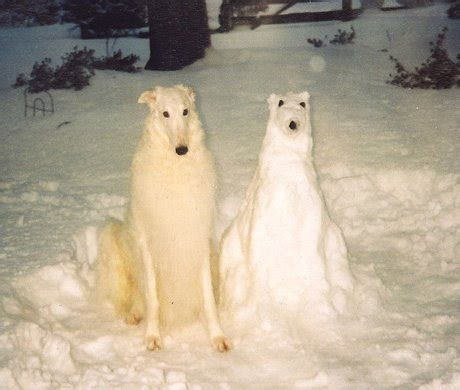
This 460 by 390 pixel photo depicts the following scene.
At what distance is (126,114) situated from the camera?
9.36 metres

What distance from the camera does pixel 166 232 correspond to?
4117mm

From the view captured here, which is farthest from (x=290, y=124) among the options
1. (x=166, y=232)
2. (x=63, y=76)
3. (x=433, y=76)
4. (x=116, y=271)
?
(x=63, y=76)

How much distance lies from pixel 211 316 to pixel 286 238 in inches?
33.8

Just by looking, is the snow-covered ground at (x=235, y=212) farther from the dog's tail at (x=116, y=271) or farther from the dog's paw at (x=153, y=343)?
the dog's tail at (x=116, y=271)

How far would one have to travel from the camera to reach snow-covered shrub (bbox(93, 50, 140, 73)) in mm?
11734

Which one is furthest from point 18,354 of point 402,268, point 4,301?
point 402,268

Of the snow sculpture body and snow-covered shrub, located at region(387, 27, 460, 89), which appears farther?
snow-covered shrub, located at region(387, 27, 460, 89)

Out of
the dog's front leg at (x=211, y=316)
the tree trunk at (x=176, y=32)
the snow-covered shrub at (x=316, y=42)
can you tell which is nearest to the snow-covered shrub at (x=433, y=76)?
the snow-covered shrub at (x=316, y=42)

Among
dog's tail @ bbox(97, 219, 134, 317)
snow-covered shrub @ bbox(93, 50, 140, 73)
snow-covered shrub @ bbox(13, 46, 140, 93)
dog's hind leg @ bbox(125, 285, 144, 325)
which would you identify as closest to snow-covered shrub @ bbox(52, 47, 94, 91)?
snow-covered shrub @ bbox(13, 46, 140, 93)

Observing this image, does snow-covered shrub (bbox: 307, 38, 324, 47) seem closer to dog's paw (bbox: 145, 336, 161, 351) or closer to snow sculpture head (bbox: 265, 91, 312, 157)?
snow sculpture head (bbox: 265, 91, 312, 157)

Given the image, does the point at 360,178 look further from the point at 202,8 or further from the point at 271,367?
the point at 202,8

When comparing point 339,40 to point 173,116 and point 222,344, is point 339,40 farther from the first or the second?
point 222,344

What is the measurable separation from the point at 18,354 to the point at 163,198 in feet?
4.90

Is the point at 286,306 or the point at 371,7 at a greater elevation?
the point at 371,7
